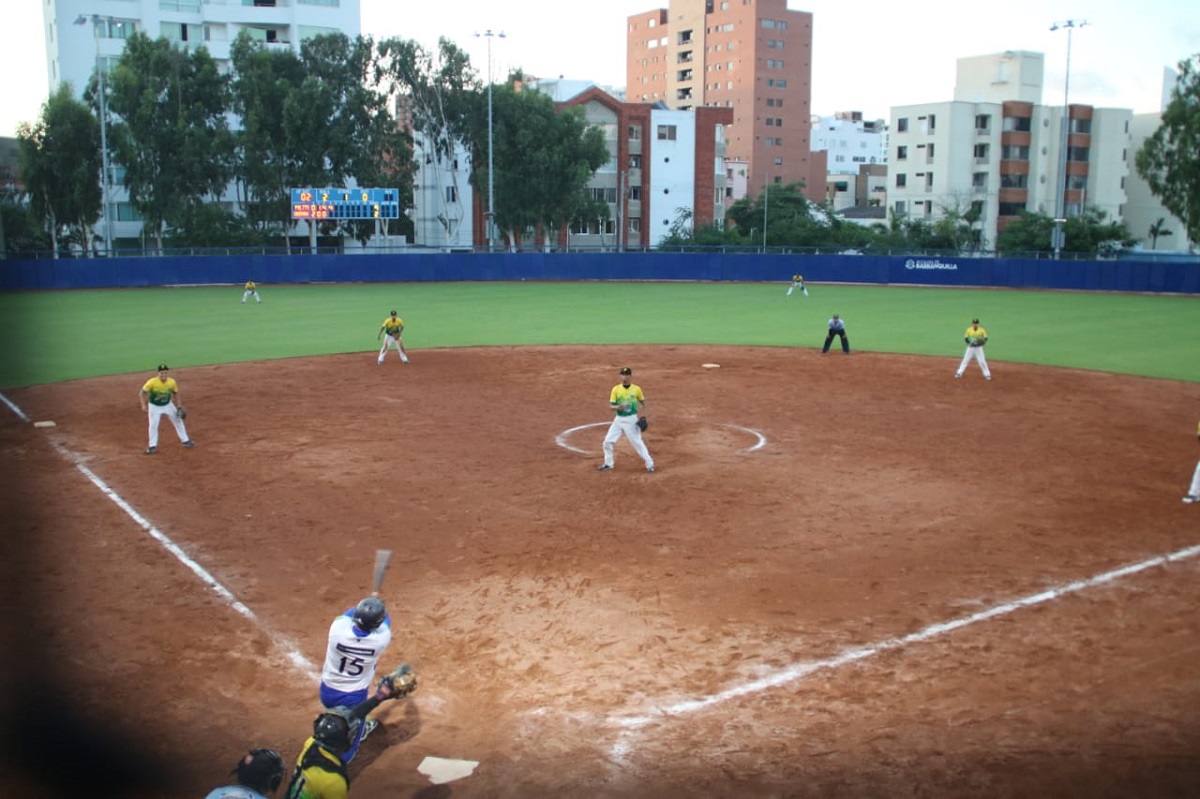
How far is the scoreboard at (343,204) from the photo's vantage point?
61500mm

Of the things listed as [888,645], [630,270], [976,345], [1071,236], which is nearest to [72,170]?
[976,345]

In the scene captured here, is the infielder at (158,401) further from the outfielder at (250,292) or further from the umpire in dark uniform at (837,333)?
the outfielder at (250,292)

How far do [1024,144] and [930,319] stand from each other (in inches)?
2206

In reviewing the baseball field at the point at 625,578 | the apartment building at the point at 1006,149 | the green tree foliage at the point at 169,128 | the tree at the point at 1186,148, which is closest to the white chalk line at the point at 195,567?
the baseball field at the point at 625,578

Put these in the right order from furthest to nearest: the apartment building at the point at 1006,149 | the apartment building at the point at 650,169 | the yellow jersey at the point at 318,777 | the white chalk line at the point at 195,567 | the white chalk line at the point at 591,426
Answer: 1. the apartment building at the point at 650,169
2. the apartment building at the point at 1006,149
3. the white chalk line at the point at 591,426
4. the white chalk line at the point at 195,567
5. the yellow jersey at the point at 318,777

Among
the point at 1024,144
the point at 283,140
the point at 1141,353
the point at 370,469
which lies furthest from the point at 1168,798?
the point at 1024,144

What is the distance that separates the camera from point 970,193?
92688 mm

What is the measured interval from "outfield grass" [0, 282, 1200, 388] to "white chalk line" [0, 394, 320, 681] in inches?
395

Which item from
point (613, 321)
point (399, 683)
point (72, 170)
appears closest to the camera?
point (399, 683)

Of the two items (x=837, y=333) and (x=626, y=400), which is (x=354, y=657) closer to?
(x=626, y=400)

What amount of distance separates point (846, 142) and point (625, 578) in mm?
160977

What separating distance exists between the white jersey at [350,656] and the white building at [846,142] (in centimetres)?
15915

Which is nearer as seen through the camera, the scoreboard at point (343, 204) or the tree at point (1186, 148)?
the tree at point (1186, 148)

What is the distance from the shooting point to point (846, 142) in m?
163
